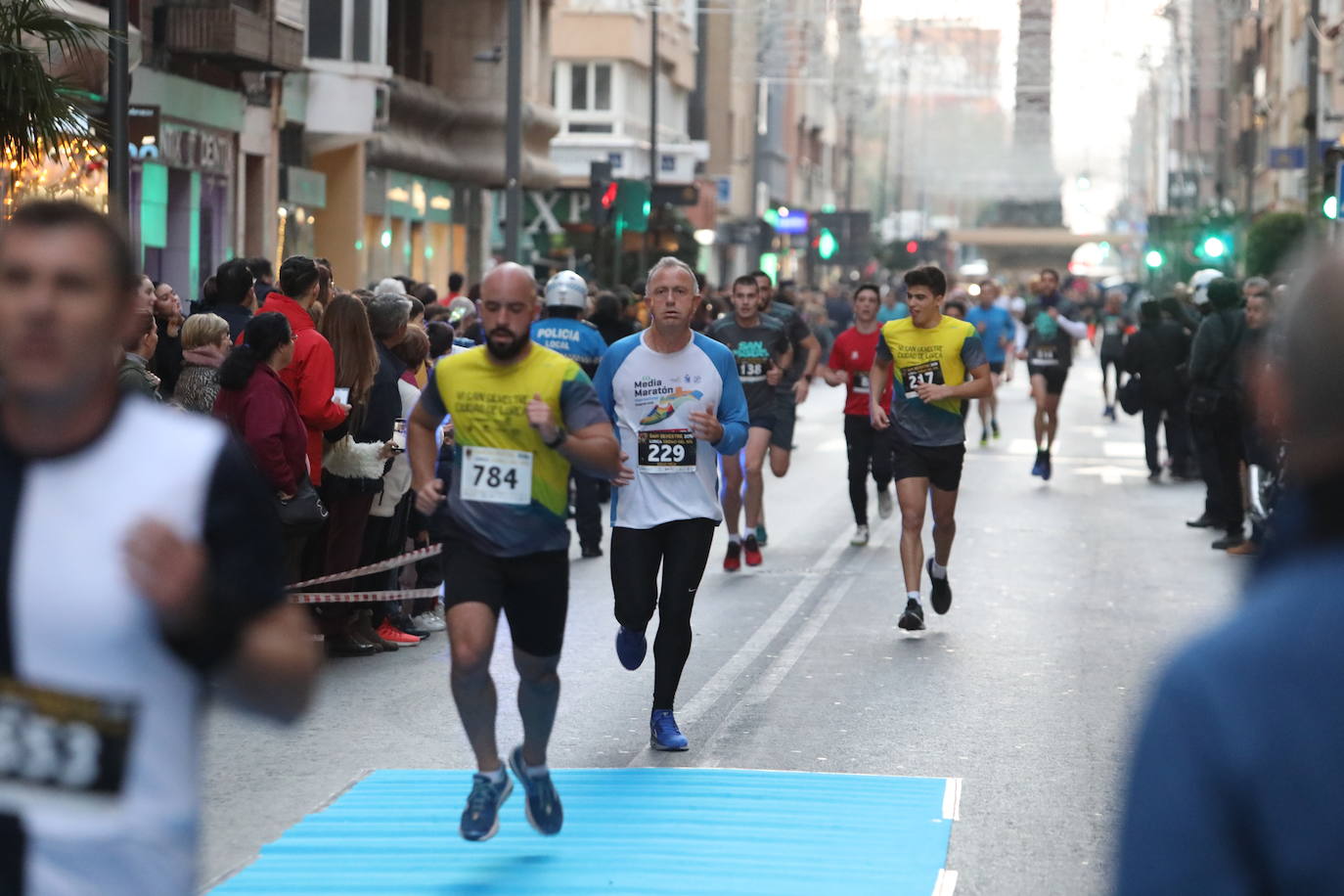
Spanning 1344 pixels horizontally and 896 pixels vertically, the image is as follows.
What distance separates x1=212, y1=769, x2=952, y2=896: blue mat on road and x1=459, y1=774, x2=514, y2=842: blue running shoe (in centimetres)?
10

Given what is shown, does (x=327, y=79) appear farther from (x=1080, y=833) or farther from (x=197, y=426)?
(x=197, y=426)

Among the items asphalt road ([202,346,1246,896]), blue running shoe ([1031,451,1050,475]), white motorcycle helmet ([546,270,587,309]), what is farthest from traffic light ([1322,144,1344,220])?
white motorcycle helmet ([546,270,587,309])

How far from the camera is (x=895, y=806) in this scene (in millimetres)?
7957

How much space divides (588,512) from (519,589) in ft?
29.1

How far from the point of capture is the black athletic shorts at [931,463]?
12328mm

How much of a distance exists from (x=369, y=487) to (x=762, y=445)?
4284mm

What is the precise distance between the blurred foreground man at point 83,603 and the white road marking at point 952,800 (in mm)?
5068

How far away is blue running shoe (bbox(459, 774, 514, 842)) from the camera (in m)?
6.99

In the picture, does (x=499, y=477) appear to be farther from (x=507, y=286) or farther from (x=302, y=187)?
(x=302, y=187)

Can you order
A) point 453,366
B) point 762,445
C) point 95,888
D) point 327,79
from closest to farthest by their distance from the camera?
point 95,888, point 453,366, point 762,445, point 327,79

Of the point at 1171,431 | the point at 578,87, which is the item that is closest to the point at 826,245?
the point at 578,87

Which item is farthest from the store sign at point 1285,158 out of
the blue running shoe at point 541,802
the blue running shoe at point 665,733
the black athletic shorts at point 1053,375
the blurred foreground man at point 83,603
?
the blurred foreground man at point 83,603

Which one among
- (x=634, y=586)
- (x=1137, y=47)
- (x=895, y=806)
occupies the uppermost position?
(x=1137, y=47)

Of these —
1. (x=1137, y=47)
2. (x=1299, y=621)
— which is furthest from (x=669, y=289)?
(x=1137, y=47)
